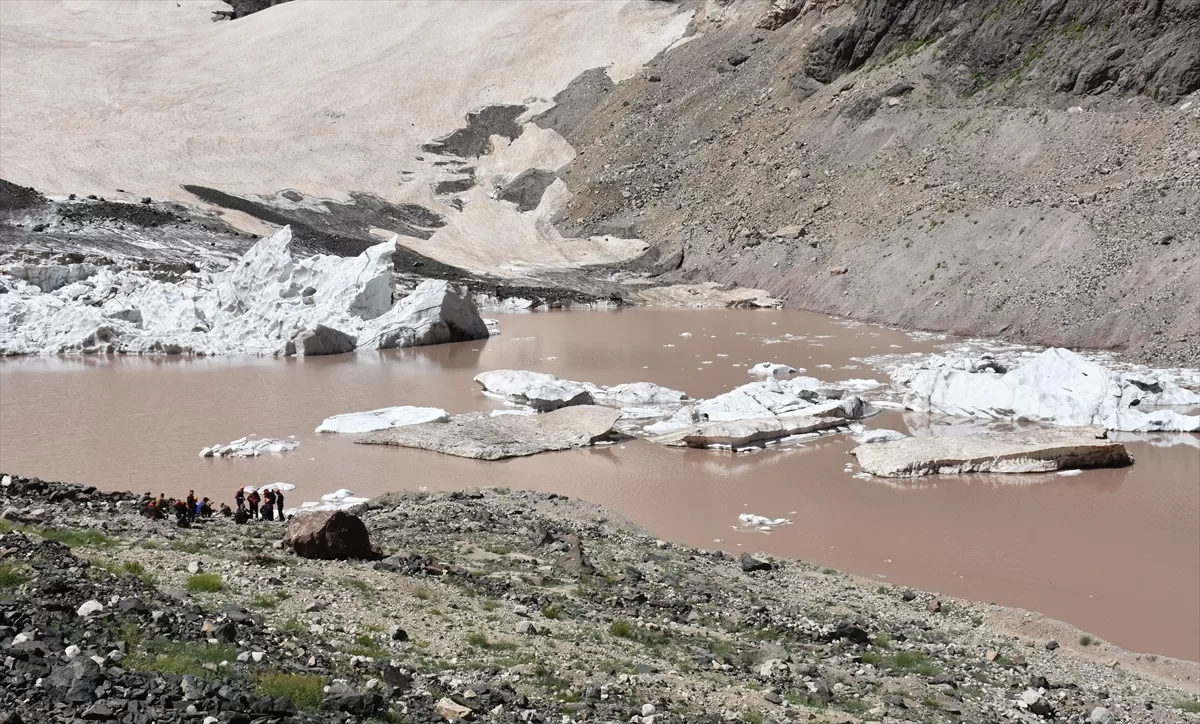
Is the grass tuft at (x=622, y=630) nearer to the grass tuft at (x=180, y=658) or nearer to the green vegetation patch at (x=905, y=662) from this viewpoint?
the green vegetation patch at (x=905, y=662)

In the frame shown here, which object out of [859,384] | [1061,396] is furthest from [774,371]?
[1061,396]

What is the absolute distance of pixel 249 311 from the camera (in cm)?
3553

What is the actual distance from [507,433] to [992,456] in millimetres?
9555

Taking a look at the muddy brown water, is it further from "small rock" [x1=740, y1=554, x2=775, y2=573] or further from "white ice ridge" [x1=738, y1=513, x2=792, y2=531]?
"small rock" [x1=740, y1=554, x2=775, y2=573]

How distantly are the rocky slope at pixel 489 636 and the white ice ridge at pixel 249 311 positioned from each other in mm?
20259

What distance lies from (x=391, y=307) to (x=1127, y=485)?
2538cm

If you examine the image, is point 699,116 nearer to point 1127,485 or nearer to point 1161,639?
point 1127,485

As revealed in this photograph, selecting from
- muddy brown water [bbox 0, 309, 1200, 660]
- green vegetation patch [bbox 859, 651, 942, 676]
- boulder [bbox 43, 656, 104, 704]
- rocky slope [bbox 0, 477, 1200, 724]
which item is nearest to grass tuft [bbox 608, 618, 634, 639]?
rocky slope [bbox 0, 477, 1200, 724]

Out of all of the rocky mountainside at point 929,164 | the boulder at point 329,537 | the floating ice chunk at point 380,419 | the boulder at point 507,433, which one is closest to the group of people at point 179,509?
the boulder at point 329,537

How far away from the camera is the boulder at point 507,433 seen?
21.8m

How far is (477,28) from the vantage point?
7594 cm

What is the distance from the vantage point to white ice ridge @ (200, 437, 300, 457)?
20.9m

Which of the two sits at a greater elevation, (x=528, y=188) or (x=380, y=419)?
(x=528, y=188)

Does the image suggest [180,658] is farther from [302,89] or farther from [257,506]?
[302,89]
